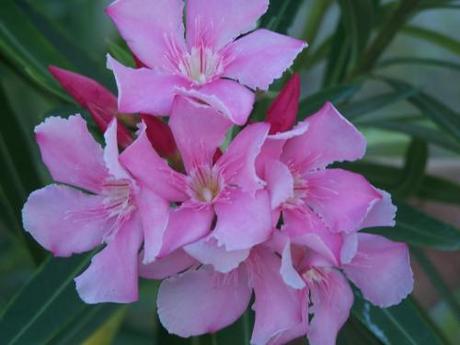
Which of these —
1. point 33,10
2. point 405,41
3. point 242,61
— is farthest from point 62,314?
point 405,41

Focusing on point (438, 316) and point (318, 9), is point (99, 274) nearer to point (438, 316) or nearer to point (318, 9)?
point (318, 9)

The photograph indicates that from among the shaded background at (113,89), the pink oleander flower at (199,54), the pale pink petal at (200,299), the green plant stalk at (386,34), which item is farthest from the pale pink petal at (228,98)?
the green plant stalk at (386,34)

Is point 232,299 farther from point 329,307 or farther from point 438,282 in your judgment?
point 438,282

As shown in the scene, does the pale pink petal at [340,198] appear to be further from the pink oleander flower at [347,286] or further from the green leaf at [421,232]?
the green leaf at [421,232]

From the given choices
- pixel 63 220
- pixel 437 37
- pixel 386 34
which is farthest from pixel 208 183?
pixel 437 37

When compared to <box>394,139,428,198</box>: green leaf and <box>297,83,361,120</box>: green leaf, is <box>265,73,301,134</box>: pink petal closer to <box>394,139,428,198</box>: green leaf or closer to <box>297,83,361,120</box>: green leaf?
<box>297,83,361,120</box>: green leaf

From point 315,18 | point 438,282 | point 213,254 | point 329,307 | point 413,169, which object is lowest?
point 438,282
